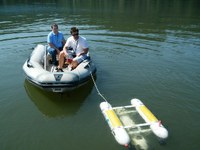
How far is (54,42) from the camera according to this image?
1058cm

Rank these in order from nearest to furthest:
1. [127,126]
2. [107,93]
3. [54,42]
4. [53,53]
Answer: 1. [127,126]
2. [107,93]
3. [53,53]
4. [54,42]

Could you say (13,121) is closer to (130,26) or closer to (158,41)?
(158,41)

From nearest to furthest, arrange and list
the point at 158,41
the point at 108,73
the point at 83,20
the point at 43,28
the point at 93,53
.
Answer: the point at 108,73 < the point at 93,53 < the point at 158,41 < the point at 43,28 < the point at 83,20

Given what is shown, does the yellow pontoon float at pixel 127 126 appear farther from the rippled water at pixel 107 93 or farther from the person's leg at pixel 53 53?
the person's leg at pixel 53 53

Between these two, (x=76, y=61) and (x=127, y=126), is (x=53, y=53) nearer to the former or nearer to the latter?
(x=76, y=61)

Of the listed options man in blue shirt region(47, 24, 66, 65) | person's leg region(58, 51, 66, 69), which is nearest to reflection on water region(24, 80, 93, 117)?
person's leg region(58, 51, 66, 69)

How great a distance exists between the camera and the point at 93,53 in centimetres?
1296

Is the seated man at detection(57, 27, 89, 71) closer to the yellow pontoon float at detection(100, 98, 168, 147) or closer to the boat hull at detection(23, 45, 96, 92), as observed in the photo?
the boat hull at detection(23, 45, 96, 92)

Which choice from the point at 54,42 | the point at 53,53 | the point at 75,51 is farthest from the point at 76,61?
the point at 54,42

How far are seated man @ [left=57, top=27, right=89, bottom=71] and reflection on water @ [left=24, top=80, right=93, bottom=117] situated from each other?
1006 mm

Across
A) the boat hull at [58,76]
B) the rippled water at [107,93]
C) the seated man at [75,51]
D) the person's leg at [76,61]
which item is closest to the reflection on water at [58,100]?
the rippled water at [107,93]

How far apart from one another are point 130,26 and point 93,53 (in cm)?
743

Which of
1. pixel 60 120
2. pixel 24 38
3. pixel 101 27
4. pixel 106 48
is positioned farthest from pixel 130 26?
pixel 60 120

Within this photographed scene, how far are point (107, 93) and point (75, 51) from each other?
2.17m
